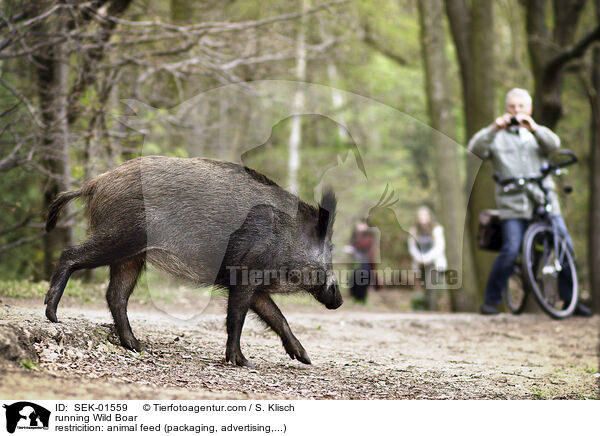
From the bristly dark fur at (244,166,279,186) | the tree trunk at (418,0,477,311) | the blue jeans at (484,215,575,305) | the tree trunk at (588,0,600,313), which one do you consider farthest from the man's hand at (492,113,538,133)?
the tree trunk at (588,0,600,313)

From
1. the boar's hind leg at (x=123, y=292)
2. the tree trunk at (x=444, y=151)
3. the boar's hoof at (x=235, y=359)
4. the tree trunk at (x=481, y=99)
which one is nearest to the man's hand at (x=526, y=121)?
the boar's hoof at (x=235, y=359)

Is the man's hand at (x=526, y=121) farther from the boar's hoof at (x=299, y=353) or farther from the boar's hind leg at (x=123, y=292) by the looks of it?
the boar's hind leg at (x=123, y=292)

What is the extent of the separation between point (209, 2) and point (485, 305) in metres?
8.54

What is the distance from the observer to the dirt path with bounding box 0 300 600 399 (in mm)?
4457

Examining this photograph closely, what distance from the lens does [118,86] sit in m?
10.7

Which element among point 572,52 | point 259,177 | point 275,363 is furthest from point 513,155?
point 572,52

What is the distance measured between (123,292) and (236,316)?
97cm

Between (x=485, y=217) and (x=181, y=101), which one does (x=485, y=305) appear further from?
(x=181, y=101)

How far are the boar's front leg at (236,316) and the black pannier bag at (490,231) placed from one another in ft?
12.2

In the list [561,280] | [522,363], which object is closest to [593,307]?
[561,280]

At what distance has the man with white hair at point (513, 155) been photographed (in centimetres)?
774

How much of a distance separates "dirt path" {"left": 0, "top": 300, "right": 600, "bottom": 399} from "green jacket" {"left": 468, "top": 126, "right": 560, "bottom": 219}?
1.58 metres

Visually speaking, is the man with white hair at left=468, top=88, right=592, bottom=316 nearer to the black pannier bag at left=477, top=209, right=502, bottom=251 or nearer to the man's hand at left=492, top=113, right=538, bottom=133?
the man's hand at left=492, top=113, right=538, bottom=133
